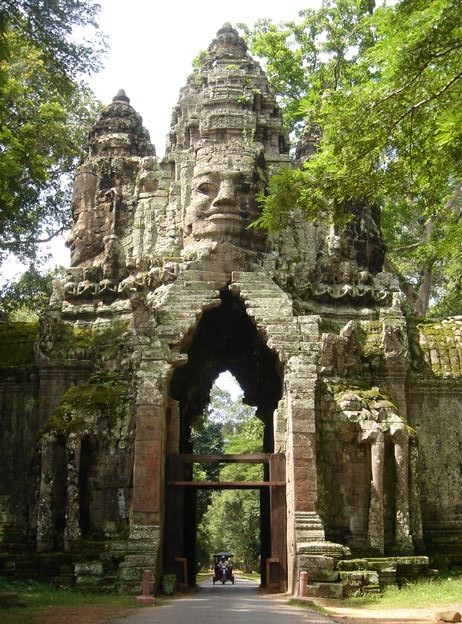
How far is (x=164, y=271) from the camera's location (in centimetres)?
1678

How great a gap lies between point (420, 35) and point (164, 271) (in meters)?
9.78

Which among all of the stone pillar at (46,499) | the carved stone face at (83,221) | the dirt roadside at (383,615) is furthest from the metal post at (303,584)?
the carved stone face at (83,221)

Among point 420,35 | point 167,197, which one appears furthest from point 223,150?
point 420,35

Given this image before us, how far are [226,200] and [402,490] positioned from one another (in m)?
7.45

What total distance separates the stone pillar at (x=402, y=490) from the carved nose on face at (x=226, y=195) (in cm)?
638

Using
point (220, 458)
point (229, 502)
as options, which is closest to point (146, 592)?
point (220, 458)

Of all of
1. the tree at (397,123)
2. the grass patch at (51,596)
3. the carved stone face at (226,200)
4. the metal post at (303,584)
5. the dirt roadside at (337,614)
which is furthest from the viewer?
the carved stone face at (226,200)

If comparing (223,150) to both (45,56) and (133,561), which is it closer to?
(45,56)

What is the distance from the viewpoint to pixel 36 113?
2138 centimetres

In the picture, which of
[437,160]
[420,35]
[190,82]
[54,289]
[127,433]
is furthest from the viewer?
[190,82]

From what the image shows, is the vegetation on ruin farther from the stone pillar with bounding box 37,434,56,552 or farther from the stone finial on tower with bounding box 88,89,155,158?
the stone pillar with bounding box 37,434,56,552

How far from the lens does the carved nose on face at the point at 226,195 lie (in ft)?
55.8

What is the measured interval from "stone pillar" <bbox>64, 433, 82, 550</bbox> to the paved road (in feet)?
8.06

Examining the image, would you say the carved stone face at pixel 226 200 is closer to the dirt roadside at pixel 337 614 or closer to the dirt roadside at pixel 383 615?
the dirt roadside at pixel 383 615
